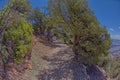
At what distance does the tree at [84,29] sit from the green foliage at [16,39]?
5417mm

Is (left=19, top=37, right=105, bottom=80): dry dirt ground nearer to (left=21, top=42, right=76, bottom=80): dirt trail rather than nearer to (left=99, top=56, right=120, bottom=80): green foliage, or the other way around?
(left=21, top=42, right=76, bottom=80): dirt trail

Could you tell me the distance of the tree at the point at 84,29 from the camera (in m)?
18.8

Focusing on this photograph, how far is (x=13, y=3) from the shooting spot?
13.3m

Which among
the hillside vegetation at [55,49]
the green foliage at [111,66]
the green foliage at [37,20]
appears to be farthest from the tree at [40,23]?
the green foliage at [111,66]

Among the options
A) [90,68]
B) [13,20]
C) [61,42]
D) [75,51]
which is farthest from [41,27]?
[13,20]

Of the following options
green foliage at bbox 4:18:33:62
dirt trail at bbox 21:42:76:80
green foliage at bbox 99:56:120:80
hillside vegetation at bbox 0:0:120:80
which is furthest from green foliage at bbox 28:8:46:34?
green foliage at bbox 4:18:33:62

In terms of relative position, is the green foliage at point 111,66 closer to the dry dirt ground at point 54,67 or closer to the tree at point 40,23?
the dry dirt ground at point 54,67

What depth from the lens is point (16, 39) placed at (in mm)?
13602

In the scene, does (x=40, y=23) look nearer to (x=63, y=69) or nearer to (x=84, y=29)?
(x=84, y=29)

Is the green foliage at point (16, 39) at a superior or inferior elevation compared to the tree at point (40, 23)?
inferior

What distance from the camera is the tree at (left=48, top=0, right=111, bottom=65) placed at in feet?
61.7

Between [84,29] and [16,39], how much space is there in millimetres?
6741

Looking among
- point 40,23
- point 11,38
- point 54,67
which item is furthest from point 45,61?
point 40,23

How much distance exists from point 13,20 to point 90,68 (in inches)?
337
